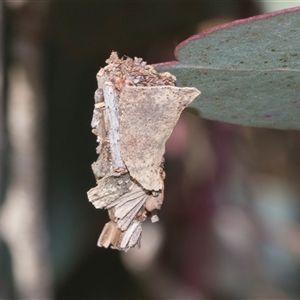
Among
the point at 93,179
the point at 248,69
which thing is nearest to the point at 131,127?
the point at 248,69

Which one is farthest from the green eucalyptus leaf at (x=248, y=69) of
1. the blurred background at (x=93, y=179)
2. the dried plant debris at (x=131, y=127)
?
the blurred background at (x=93, y=179)

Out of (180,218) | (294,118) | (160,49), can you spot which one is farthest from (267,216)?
(294,118)

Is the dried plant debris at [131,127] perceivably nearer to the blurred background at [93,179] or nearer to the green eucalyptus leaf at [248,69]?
the green eucalyptus leaf at [248,69]

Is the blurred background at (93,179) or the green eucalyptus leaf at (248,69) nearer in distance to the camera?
the green eucalyptus leaf at (248,69)

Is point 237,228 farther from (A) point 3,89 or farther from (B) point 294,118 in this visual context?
(B) point 294,118

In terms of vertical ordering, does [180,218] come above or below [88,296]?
above
